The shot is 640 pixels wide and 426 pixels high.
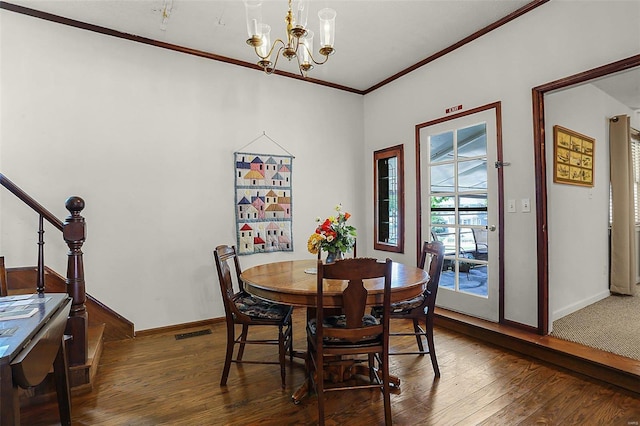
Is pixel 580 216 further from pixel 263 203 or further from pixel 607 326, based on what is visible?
pixel 263 203

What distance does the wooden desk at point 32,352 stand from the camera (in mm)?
1027

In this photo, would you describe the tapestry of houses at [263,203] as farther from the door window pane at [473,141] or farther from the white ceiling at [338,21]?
the door window pane at [473,141]

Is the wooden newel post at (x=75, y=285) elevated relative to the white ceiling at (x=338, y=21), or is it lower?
lower

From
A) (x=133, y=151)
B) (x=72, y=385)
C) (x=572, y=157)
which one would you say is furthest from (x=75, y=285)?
(x=572, y=157)

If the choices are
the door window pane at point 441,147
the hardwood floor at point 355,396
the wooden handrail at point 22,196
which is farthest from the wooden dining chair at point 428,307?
the wooden handrail at point 22,196

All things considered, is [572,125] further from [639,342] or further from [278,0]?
[278,0]

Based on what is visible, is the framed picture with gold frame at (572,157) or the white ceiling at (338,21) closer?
the white ceiling at (338,21)

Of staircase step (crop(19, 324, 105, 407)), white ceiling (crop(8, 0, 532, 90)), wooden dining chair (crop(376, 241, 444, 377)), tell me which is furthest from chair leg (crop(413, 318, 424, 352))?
white ceiling (crop(8, 0, 532, 90))

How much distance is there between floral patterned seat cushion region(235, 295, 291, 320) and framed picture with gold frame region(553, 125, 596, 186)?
290 centimetres

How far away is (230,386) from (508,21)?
148 inches

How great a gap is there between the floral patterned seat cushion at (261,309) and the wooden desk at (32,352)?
1.04 metres

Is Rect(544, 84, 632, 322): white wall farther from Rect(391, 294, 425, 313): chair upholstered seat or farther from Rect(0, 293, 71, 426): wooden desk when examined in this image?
Rect(0, 293, 71, 426): wooden desk

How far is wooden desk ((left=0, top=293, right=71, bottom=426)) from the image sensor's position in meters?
1.03

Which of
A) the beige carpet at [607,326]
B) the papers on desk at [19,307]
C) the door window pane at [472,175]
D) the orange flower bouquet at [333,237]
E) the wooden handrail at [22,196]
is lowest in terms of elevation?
the beige carpet at [607,326]
